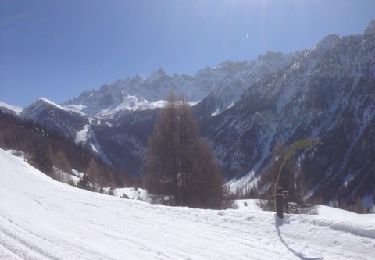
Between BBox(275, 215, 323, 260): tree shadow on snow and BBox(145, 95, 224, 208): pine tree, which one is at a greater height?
BBox(145, 95, 224, 208): pine tree

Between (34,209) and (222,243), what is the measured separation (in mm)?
8004

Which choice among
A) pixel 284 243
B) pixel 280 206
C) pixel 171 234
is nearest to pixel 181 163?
pixel 280 206

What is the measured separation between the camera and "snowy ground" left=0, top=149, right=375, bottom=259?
1066 centimetres

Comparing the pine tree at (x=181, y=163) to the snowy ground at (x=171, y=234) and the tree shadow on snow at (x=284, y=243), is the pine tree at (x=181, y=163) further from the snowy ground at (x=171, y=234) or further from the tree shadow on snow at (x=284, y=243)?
the tree shadow on snow at (x=284, y=243)

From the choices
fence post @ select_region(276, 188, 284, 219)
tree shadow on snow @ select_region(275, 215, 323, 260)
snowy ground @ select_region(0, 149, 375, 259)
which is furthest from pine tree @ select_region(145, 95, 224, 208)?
tree shadow on snow @ select_region(275, 215, 323, 260)

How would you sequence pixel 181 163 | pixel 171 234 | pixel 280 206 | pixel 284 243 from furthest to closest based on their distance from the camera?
pixel 181 163, pixel 280 206, pixel 171 234, pixel 284 243

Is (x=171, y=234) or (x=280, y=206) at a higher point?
(x=280, y=206)

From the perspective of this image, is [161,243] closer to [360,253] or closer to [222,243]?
[222,243]

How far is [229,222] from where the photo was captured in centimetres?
1461

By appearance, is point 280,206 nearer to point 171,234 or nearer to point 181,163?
point 171,234

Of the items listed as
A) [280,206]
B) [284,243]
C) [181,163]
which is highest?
→ [181,163]

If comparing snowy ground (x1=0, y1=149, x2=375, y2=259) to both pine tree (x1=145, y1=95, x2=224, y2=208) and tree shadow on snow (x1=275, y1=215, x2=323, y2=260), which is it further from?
pine tree (x1=145, y1=95, x2=224, y2=208)

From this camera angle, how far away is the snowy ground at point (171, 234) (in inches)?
420

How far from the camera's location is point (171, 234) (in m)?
13.0
